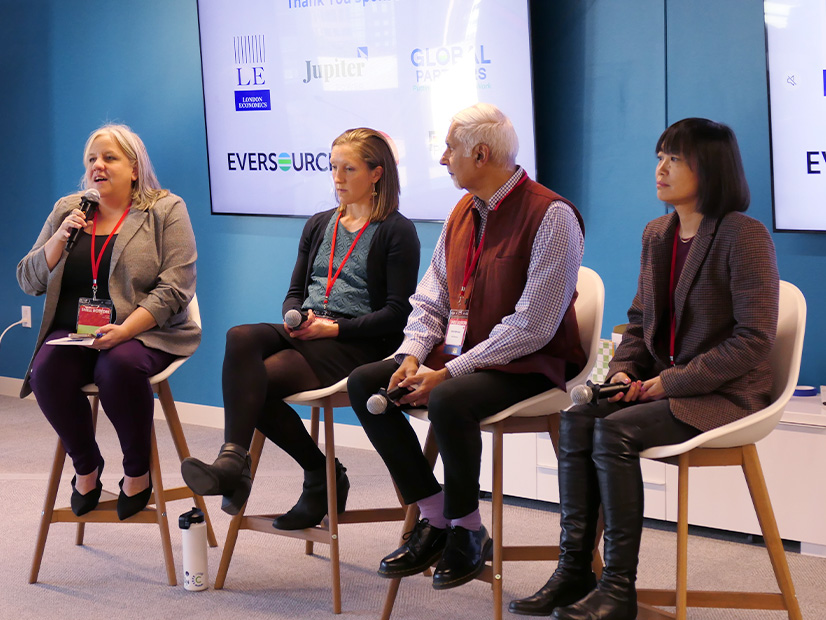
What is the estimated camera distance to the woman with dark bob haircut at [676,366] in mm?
2146

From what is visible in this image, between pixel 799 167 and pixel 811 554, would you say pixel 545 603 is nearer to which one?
pixel 811 554

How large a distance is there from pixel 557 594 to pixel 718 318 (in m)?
0.74

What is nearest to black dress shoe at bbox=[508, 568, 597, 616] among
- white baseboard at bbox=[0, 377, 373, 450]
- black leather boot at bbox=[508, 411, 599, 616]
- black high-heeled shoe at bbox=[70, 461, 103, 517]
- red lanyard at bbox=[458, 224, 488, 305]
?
black leather boot at bbox=[508, 411, 599, 616]

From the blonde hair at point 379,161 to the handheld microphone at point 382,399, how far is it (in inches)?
27.1

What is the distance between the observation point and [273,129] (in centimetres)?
467

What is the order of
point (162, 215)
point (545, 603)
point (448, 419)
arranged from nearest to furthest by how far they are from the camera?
point (545, 603) → point (448, 419) → point (162, 215)

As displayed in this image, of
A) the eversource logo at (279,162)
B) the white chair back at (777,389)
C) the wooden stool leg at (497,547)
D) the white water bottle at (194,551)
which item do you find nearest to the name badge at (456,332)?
the wooden stool leg at (497,547)

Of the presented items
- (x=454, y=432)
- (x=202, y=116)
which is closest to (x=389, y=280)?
(x=454, y=432)

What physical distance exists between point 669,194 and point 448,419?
76cm

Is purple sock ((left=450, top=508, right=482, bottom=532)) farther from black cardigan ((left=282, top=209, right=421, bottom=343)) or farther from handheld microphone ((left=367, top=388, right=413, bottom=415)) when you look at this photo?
black cardigan ((left=282, top=209, right=421, bottom=343))

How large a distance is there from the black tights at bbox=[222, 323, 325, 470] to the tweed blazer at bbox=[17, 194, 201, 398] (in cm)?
34

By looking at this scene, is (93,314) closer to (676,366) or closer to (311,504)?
(311,504)

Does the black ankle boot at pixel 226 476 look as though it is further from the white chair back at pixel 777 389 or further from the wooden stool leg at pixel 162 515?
the white chair back at pixel 777 389

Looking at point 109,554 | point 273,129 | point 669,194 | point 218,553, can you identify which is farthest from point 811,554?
point 273,129
